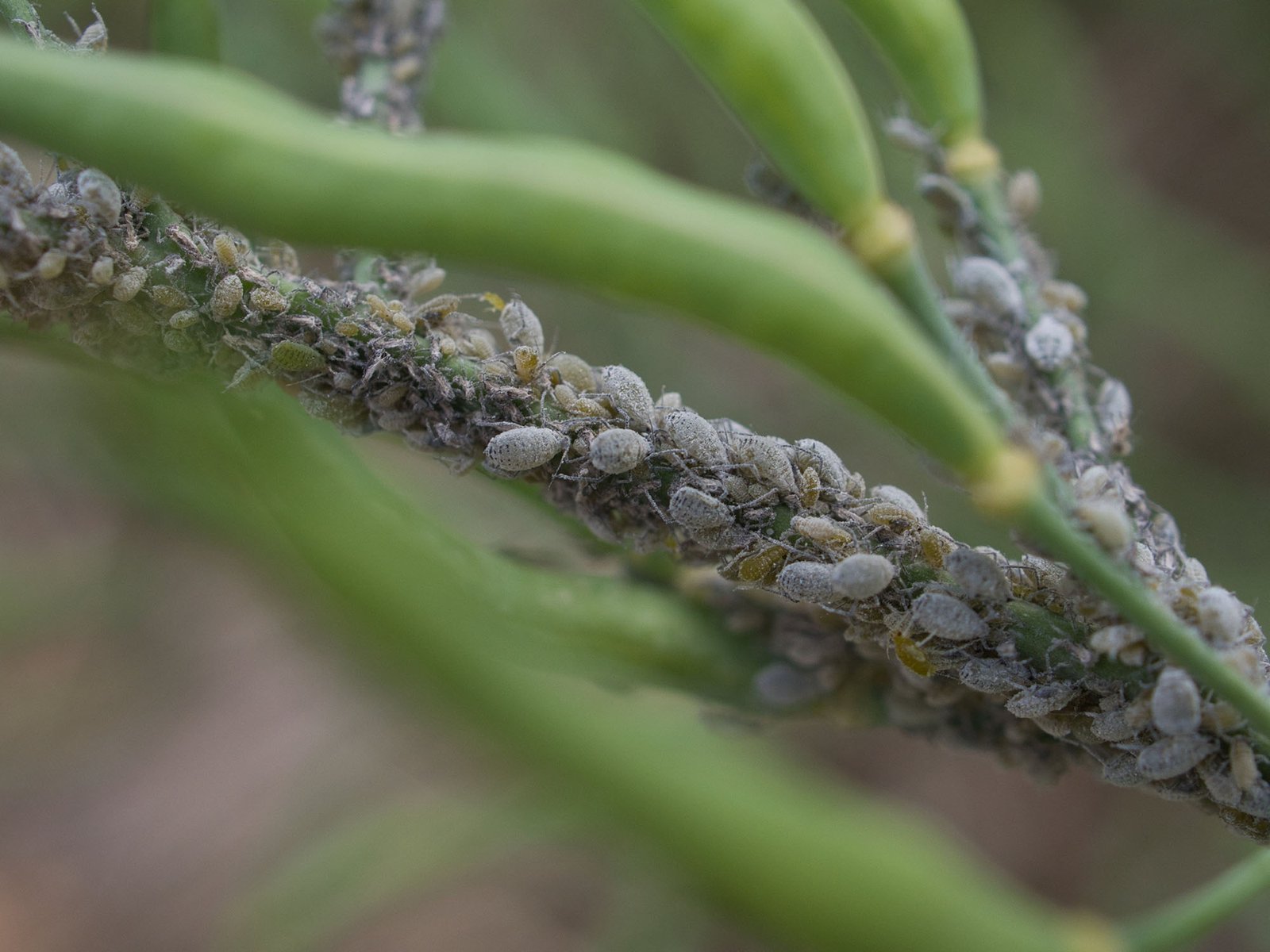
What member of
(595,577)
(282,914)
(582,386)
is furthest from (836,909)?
(282,914)

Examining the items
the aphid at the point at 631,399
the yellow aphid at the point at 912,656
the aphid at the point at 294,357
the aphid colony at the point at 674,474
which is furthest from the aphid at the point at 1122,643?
the aphid at the point at 294,357

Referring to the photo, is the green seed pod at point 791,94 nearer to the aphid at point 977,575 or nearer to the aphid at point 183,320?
the aphid at point 977,575

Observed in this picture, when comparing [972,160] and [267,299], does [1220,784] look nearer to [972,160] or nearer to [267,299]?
[972,160]

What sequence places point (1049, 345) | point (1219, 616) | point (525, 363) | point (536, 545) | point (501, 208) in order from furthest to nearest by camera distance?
point (536, 545), point (1049, 345), point (525, 363), point (1219, 616), point (501, 208)

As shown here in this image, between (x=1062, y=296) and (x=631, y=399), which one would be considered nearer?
(x=631, y=399)

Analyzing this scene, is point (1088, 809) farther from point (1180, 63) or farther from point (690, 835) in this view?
point (1180, 63)

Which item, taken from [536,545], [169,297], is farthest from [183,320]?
[536,545]
